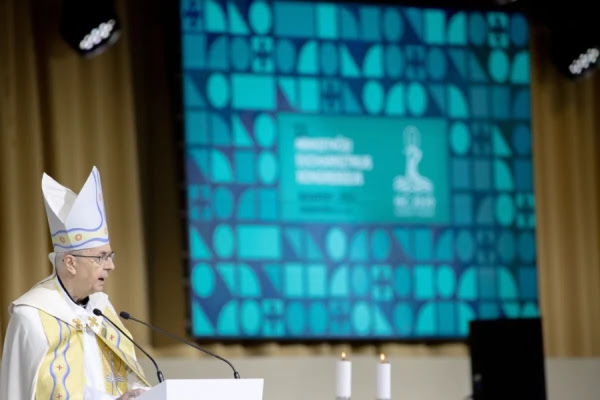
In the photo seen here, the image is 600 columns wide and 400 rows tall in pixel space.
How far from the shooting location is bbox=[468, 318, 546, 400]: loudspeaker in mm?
5070

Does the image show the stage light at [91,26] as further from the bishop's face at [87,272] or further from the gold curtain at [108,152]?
the bishop's face at [87,272]

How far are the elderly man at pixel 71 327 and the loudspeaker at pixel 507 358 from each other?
1.42m

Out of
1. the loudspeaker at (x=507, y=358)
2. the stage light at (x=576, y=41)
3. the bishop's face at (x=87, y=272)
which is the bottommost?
the loudspeaker at (x=507, y=358)

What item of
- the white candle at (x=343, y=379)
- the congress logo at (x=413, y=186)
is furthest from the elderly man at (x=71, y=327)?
the congress logo at (x=413, y=186)

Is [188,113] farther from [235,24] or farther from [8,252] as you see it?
[8,252]

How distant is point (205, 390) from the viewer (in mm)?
3785

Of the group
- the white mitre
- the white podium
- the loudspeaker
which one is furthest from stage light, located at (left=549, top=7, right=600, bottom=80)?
the white podium

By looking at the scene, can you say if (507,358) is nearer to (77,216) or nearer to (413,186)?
(413,186)

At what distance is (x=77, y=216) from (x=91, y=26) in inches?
64.7

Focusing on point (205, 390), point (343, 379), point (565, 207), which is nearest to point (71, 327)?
Answer: point (205, 390)

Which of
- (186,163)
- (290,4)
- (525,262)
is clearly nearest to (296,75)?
(290,4)

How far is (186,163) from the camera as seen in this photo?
611cm

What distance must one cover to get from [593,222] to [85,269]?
3.61 metres

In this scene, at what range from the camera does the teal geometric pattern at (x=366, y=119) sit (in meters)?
6.17
